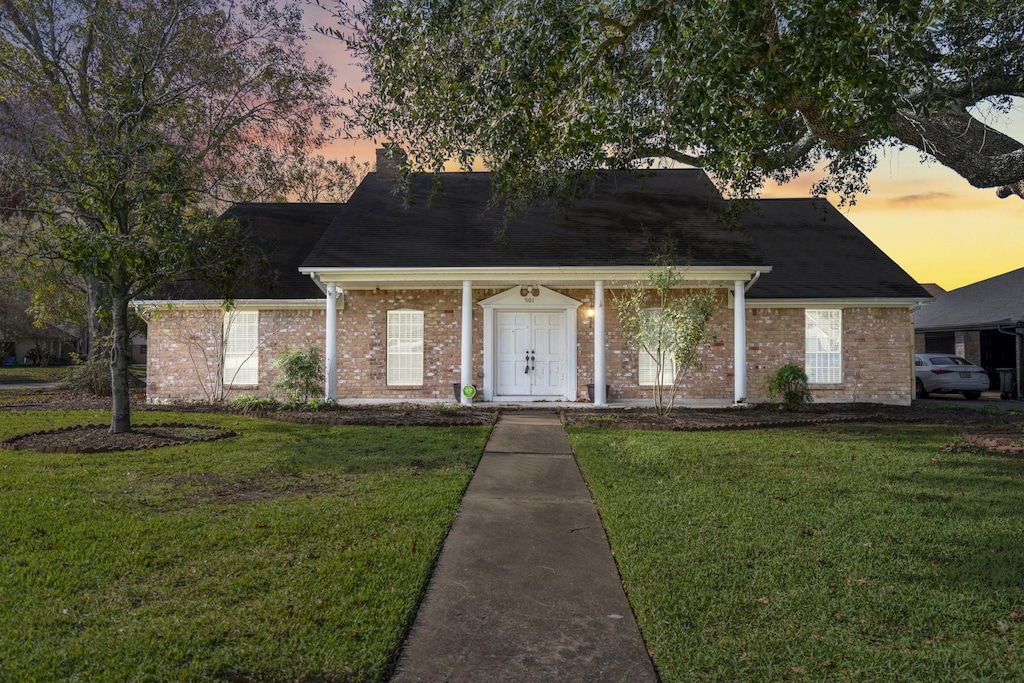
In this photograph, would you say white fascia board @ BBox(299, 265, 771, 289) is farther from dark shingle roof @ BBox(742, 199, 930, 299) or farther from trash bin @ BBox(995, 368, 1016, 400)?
trash bin @ BBox(995, 368, 1016, 400)

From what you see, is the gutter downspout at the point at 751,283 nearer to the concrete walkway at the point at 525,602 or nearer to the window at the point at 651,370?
the window at the point at 651,370

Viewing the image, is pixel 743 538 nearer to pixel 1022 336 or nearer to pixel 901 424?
pixel 901 424

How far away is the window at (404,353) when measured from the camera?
53.0 ft

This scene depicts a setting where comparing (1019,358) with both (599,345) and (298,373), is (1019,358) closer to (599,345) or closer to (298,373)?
(599,345)

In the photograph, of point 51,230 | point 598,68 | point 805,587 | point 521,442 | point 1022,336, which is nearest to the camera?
point 805,587

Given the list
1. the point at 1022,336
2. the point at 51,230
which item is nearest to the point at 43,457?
the point at 51,230

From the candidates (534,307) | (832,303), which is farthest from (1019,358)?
(534,307)

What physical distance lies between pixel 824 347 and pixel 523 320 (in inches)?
300

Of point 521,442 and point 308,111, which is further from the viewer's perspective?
point 308,111

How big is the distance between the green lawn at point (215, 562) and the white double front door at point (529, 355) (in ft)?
24.9

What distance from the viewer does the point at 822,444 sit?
33.2 feet

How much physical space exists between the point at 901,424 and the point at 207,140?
21.7 meters

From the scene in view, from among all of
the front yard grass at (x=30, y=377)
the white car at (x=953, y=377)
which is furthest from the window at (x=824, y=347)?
the front yard grass at (x=30, y=377)

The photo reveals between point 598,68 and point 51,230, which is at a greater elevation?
point 598,68
